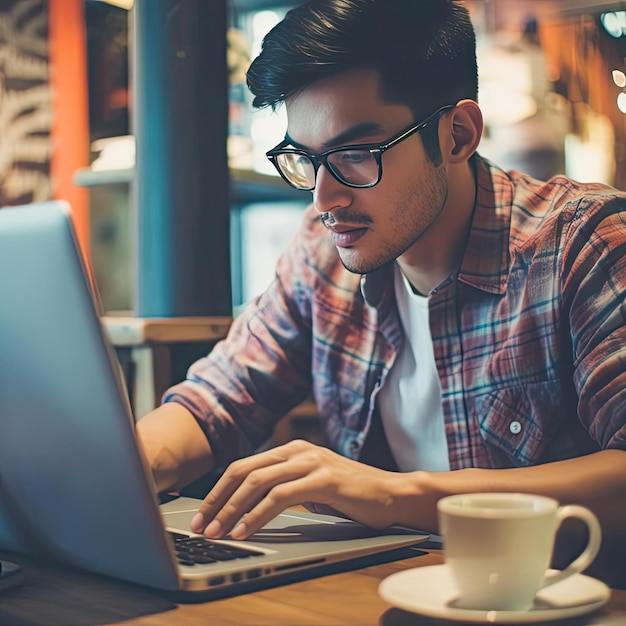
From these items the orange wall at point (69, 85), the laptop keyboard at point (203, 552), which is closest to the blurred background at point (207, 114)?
the orange wall at point (69, 85)

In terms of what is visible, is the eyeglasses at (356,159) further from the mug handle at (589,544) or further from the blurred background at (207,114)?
the mug handle at (589,544)

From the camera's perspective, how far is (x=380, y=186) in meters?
1.33

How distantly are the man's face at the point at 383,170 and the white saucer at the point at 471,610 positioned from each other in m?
0.65

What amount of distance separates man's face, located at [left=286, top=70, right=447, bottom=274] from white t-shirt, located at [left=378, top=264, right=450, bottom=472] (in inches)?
6.1

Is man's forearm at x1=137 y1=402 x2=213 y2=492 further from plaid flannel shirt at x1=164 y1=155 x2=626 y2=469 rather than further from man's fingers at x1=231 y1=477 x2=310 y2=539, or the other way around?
man's fingers at x1=231 y1=477 x2=310 y2=539

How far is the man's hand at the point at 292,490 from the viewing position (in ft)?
2.97

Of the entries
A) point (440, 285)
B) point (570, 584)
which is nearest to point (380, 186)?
point (440, 285)

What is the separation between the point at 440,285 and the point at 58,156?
8.19 feet

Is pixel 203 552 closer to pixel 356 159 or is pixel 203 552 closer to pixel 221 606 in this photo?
pixel 221 606

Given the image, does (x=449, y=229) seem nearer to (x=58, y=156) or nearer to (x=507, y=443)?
(x=507, y=443)

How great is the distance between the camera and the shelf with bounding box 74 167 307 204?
251 cm

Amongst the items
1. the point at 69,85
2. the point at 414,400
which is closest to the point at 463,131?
the point at 414,400

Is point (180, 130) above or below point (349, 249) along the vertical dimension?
above

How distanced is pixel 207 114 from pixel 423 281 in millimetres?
767
